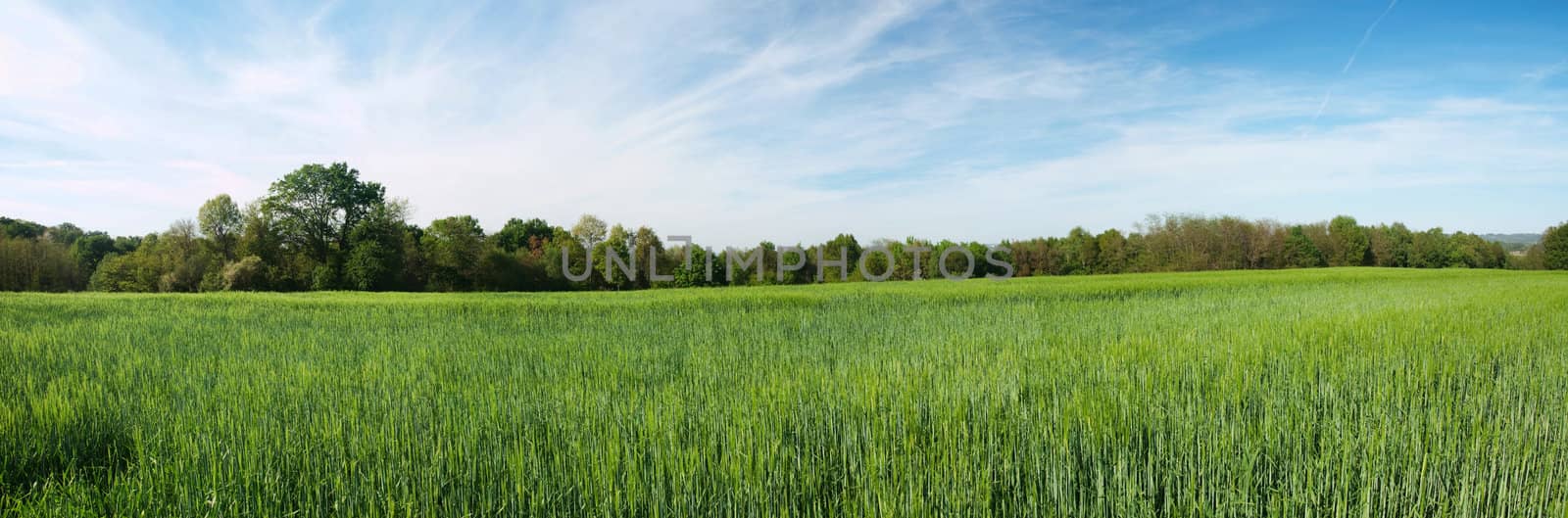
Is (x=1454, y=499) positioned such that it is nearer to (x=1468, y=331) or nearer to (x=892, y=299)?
(x=1468, y=331)

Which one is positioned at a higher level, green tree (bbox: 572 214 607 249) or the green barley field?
green tree (bbox: 572 214 607 249)

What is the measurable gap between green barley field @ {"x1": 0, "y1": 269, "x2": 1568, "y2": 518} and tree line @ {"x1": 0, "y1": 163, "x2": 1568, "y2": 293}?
35.2 meters

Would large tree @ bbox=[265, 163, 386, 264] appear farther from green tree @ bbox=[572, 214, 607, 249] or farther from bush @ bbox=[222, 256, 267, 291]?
green tree @ bbox=[572, 214, 607, 249]

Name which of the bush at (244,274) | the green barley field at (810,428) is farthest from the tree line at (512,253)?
the green barley field at (810,428)

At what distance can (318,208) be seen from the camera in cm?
A: 3759

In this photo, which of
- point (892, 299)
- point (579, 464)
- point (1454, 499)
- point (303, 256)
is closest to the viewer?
point (1454, 499)

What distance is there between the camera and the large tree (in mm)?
36062

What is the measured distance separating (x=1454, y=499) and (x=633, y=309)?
38.4ft

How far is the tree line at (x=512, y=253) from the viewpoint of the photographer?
34.6 meters

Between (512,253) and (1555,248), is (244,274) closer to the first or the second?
(512,253)

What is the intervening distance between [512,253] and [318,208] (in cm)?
1280

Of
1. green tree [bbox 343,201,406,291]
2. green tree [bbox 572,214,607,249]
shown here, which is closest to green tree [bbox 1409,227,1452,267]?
green tree [bbox 572,214,607,249]

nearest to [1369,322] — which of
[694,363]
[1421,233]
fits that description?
[694,363]

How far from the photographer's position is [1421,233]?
56.9 meters
